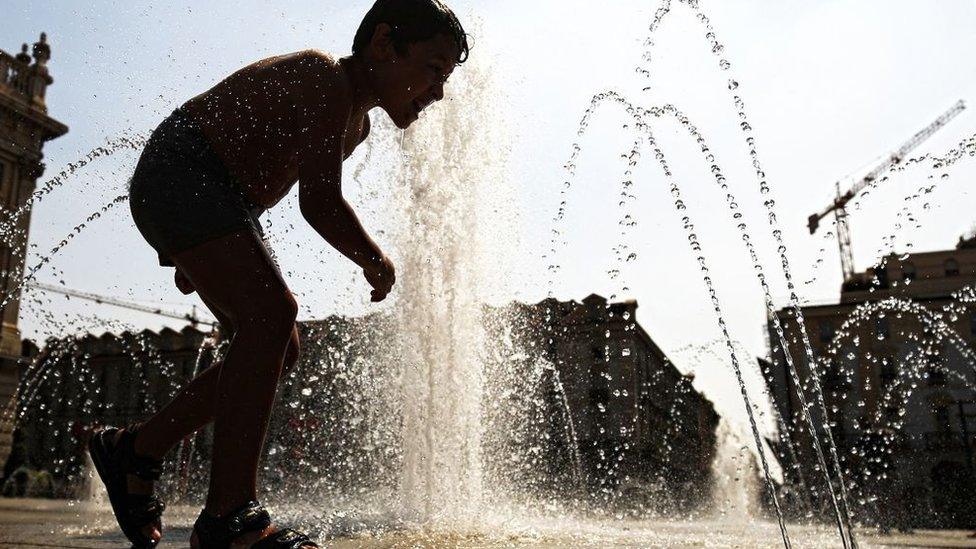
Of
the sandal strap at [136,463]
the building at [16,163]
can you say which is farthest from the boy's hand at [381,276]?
the building at [16,163]

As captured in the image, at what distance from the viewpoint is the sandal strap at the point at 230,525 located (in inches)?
61.6

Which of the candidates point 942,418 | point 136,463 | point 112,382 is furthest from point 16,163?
point 942,418

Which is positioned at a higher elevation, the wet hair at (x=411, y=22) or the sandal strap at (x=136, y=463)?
the wet hair at (x=411, y=22)

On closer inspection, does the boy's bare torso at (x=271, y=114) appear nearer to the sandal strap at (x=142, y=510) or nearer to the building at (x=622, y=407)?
the sandal strap at (x=142, y=510)

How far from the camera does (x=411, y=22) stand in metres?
2.00

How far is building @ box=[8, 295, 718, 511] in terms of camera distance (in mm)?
8218

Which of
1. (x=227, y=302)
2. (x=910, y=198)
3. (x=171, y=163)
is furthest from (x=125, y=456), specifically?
(x=910, y=198)

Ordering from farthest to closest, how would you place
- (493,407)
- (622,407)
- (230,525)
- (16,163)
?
(622,407) < (16,163) < (493,407) < (230,525)

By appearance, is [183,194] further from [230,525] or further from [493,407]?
[493,407]

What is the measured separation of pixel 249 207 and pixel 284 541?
0.83 m

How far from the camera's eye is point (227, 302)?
1.75m

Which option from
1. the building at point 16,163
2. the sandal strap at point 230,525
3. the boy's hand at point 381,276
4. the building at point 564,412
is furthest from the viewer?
the building at point 16,163

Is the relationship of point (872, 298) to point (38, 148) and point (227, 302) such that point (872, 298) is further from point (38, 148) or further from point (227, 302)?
point (227, 302)

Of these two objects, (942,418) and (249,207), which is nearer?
(249,207)
